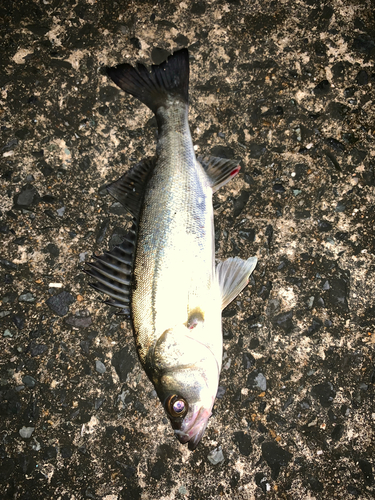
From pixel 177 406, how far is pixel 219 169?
1.80 metres

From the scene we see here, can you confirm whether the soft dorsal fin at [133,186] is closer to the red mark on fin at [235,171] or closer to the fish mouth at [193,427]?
the red mark on fin at [235,171]

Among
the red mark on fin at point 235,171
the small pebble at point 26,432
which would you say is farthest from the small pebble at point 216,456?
the red mark on fin at point 235,171

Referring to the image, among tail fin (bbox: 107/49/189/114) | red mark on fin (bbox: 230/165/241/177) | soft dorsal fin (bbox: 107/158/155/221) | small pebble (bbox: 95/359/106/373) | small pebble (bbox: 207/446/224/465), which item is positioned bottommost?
small pebble (bbox: 207/446/224/465)

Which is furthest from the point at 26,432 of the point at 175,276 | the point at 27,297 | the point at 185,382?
the point at 175,276

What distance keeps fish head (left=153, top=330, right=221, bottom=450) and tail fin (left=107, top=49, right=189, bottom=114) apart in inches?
75.4

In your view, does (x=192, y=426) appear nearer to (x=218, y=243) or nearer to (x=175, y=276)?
(x=175, y=276)

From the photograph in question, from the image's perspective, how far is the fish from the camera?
228 cm

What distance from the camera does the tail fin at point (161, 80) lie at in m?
2.84

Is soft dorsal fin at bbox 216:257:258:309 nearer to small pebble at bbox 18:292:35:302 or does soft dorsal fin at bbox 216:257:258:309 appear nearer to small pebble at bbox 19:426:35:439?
small pebble at bbox 18:292:35:302

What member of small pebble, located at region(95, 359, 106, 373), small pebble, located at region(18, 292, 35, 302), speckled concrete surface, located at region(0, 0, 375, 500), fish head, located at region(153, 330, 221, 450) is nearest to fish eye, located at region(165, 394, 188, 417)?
fish head, located at region(153, 330, 221, 450)

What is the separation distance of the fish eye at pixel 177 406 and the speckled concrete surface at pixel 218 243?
22.9 inches

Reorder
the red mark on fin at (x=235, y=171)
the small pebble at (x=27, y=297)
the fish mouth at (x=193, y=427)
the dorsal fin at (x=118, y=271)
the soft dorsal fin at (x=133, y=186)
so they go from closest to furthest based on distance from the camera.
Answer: the fish mouth at (x=193, y=427), the dorsal fin at (x=118, y=271), the soft dorsal fin at (x=133, y=186), the red mark on fin at (x=235, y=171), the small pebble at (x=27, y=297)

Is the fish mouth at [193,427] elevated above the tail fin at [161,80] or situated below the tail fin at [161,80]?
below

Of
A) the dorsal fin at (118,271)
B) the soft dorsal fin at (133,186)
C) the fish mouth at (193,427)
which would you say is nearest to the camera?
the fish mouth at (193,427)
